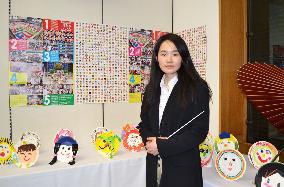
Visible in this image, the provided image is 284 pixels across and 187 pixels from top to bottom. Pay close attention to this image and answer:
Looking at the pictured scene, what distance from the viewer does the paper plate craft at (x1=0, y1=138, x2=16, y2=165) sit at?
58.7 inches

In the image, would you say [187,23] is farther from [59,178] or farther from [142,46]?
[59,178]

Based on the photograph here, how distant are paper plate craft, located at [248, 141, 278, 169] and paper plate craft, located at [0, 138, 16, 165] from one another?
1.40 meters

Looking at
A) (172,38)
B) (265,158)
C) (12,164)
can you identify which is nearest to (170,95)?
(172,38)

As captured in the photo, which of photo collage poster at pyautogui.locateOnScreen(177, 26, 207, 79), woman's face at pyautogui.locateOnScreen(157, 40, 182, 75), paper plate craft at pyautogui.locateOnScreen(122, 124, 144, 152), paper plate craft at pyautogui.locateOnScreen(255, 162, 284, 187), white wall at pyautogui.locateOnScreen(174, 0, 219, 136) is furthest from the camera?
photo collage poster at pyautogui.locateOnScreen(177, 26, 207, 79)

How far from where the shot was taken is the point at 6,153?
150 cm

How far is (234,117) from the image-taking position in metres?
2.03

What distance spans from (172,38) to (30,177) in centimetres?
100

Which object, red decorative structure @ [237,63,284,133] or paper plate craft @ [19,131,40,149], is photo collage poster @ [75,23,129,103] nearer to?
paper plate craft @ [19,131,40,149]

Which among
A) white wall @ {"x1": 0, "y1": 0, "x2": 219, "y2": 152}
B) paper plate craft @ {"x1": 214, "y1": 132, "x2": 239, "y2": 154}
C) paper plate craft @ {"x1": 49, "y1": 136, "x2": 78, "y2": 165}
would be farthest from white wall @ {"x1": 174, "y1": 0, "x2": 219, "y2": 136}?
paper plate craft @ {"x1": 49, "y1": 136, "x2": 78, "y2": 165}

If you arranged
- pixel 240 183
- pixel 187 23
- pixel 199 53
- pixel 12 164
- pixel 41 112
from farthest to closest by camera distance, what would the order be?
pixel 187 23
pixel 199 53
pixel 41 112
pixel 12 164
pixel 240 183

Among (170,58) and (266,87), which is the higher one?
(170,58)

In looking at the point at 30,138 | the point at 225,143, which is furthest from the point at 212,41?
the point at 30,138

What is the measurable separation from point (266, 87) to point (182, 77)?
464mm

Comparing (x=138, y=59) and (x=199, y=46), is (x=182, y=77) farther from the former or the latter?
(x=138, y=59)
